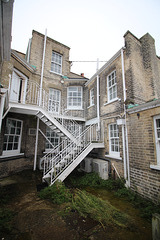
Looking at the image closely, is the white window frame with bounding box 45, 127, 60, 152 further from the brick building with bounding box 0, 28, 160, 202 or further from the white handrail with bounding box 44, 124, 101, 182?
the white handrail with bounding box 44, 124, 101, 182

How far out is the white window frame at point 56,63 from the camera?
10658mm

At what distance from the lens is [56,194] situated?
436 centimetres

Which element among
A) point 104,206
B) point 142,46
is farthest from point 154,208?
point 142,46

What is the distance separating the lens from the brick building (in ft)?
15.6

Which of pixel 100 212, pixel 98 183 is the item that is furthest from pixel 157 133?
pixel 98 183

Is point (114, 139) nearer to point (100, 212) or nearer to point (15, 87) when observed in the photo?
point (100, 212)

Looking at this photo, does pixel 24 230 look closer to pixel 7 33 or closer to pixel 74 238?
pixel 74 238

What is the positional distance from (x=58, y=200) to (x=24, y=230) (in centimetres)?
138

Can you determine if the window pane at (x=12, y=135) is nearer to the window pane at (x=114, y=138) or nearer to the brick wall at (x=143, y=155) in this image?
the window pane at (x=114, y=138)

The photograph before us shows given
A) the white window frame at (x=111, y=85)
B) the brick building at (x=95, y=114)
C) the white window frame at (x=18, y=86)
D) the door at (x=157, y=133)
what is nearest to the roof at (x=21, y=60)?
the brick building at (x=95, y=114)

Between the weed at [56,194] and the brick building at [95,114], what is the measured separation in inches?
22.7

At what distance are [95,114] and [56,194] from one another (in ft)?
19.0

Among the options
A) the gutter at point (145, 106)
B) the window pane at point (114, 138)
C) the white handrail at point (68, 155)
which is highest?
the gutter at point (145, 106)

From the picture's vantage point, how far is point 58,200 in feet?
13.2
